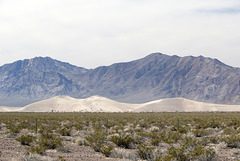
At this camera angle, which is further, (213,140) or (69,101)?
(69,101)

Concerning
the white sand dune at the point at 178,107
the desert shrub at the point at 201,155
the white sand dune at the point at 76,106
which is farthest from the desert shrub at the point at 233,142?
the white sand dune at the point at 178,107

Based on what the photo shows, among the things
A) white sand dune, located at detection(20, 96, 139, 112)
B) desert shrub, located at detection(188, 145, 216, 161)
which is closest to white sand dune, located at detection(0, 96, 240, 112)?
white sand dune, located at detection(20, 96, 139, 112)

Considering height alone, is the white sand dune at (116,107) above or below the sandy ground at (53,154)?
above

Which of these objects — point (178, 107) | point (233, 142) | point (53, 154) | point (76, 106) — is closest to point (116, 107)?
point (76, 106)

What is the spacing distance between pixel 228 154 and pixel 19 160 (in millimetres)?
9438

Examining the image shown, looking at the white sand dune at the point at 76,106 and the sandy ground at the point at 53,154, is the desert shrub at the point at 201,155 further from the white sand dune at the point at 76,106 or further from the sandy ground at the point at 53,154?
the white sand dune at the point at 76,106

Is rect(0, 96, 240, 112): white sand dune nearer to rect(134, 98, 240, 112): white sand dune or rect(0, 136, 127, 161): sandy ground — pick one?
rect(134, 98, 240, 112): white sand dune

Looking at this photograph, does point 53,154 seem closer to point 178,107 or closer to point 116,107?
point 116,107

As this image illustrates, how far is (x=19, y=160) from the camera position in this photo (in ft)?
39.0

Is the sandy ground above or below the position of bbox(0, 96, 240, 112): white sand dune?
below

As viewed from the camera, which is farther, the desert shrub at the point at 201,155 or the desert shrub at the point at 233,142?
the desert shrub at the point at 233,142

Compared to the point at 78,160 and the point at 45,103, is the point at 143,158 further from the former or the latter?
the point at 45,103

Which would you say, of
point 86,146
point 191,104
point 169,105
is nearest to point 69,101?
point 169,105

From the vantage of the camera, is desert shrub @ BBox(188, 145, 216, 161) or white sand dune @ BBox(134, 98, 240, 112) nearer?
desert shrub @ BBox(188, 145, 216, 161)
